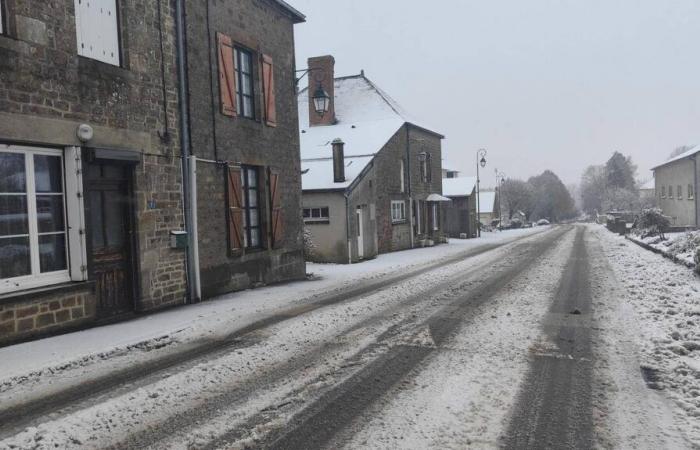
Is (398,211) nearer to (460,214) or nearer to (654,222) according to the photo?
(654,222)

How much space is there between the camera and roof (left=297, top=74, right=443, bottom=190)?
832 inches

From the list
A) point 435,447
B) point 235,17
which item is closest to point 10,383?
point 435,447

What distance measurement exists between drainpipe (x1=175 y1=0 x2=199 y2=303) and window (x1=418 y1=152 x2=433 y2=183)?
18447 mm

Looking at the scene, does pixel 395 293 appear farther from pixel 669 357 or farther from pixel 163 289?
pixel 669 357

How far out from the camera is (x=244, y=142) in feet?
37.0

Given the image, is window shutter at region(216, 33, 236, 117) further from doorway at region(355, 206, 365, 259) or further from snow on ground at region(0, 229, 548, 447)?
doorway at region(355, 206, 365, 259)

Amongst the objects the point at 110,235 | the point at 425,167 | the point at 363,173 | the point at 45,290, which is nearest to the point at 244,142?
the point at 110,235

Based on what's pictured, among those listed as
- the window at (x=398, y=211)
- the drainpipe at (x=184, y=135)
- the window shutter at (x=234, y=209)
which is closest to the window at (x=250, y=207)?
the window shutter at (x=234, y=209)

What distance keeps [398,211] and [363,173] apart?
5421 millimetres

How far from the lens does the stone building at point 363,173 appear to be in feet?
59.7

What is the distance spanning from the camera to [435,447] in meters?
3.43

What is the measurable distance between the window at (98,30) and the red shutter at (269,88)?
13.9 ft

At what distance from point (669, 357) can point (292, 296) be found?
650 centimetres

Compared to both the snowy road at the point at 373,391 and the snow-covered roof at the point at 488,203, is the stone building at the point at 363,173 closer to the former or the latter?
the snowy road at the point at 373,391
